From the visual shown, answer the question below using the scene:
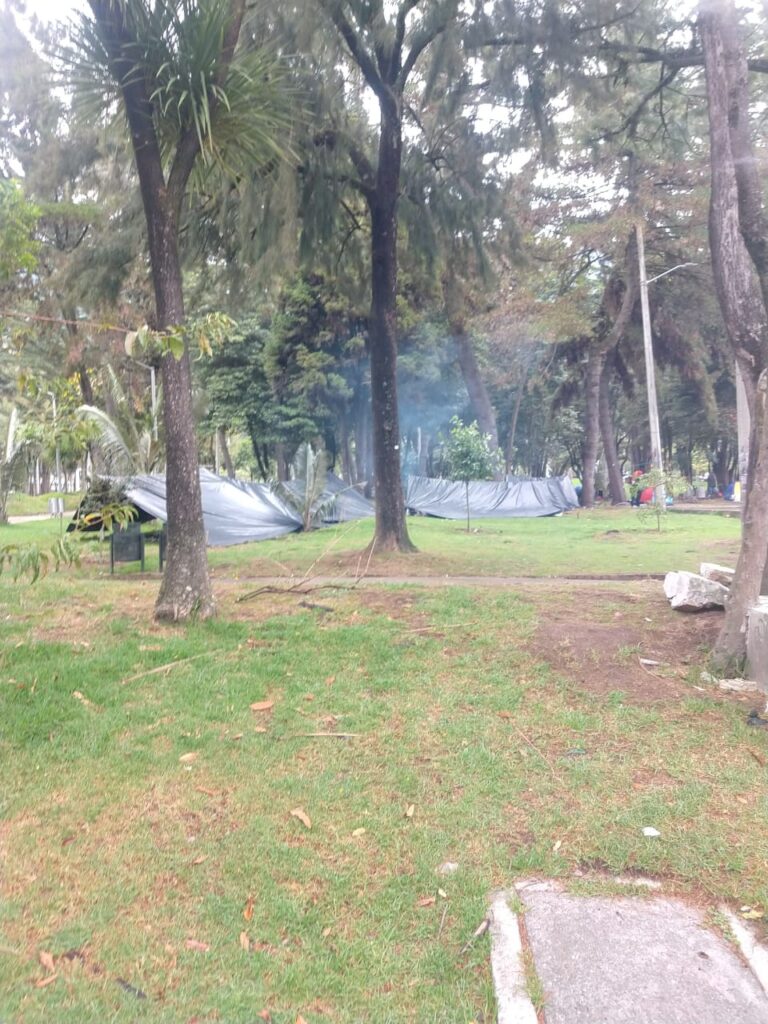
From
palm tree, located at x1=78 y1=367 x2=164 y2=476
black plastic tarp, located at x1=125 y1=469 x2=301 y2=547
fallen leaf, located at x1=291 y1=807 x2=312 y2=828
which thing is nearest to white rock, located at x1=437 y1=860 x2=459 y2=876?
fallen leaf, located at x1=291 y1=807 x2=312 y2=828

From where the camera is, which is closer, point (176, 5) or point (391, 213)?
point (176, 5)

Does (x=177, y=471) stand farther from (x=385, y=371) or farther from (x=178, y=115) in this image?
(x=385, y=371)

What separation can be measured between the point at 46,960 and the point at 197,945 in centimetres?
52

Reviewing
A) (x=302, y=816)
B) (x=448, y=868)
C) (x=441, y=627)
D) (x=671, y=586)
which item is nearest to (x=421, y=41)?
(x=671, y=586)

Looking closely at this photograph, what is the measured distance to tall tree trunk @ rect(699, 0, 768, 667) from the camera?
5.47m

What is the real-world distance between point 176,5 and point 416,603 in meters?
5.68

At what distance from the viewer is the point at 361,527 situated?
1970 centimetres

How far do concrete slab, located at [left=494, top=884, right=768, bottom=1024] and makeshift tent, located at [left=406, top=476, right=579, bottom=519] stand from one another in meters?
23.3

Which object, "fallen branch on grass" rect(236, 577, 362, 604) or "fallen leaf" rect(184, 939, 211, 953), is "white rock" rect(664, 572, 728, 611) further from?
"fallen leaf" rect(184, 939, 211, 953)

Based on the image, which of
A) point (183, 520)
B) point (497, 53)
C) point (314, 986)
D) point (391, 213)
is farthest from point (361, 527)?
point (314, 986)

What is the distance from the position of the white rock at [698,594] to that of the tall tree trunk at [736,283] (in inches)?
52.2

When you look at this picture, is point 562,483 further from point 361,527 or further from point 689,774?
point 689,774

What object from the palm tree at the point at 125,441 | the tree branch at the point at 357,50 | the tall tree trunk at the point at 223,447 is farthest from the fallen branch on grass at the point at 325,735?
the tall tree trunk at the point at 223,447

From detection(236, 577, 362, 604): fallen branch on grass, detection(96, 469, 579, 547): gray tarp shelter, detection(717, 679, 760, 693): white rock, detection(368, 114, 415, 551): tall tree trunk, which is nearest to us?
detection(717, 679, 760, 693): white rock
